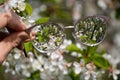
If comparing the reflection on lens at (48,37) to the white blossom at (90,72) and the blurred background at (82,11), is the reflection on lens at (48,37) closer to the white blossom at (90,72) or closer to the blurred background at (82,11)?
the white blossom at (90,72)

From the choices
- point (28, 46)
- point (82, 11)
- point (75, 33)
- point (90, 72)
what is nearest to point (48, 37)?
point (75, 33)

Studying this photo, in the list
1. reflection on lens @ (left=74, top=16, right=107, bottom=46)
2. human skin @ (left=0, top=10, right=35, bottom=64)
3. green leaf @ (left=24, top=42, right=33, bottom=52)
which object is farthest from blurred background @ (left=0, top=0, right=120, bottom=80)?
human skin @ (left=0, top=10, right=35, bottom=64)

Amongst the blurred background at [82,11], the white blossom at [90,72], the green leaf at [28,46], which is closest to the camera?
the green leaf at [28,46]

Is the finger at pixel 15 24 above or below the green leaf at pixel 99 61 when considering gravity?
above

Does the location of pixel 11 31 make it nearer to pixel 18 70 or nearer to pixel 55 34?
pixel 55 34

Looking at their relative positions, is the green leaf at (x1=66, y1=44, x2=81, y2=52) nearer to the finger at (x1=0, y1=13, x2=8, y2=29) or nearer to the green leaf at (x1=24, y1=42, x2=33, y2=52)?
the green leaf at (x1=24, y1=42, x2=33, y2=52)

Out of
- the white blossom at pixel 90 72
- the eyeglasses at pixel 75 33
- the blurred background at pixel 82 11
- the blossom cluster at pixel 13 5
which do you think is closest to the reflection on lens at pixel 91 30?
the eyeglasses at pixel 75 33

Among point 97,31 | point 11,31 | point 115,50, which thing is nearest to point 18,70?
point 97,31
